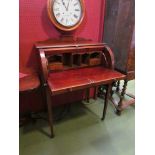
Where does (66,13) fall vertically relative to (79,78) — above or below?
above

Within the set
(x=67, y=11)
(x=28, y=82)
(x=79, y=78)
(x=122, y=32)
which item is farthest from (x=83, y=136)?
(x=67, y=11)

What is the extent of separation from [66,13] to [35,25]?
0.36 metres

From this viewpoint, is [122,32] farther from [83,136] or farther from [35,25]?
[83,136]

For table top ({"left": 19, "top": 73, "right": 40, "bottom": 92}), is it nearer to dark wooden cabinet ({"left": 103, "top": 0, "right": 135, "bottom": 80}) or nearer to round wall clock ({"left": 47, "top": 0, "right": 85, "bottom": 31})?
round wall clock ({"left": 47, "top": 0, "right": 85, "bottom": 31})

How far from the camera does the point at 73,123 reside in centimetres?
204

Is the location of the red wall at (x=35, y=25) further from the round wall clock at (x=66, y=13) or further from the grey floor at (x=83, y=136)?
the grey floor at (x=83, y=136)

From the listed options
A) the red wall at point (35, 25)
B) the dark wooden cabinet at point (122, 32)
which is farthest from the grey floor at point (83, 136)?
the dark wooden cabinet at point (122, 32)

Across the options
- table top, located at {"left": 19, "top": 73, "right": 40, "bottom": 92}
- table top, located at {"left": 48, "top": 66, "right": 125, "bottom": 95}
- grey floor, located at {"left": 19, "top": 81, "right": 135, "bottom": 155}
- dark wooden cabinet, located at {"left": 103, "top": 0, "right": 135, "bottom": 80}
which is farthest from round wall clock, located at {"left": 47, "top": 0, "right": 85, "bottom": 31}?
grey floor, located at {"left": 19, "top": 81, "right": 135, "bottom": 155}

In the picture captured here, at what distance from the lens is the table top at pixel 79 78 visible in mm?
1436

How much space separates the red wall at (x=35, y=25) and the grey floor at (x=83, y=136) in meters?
0.46

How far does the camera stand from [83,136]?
1.84m
